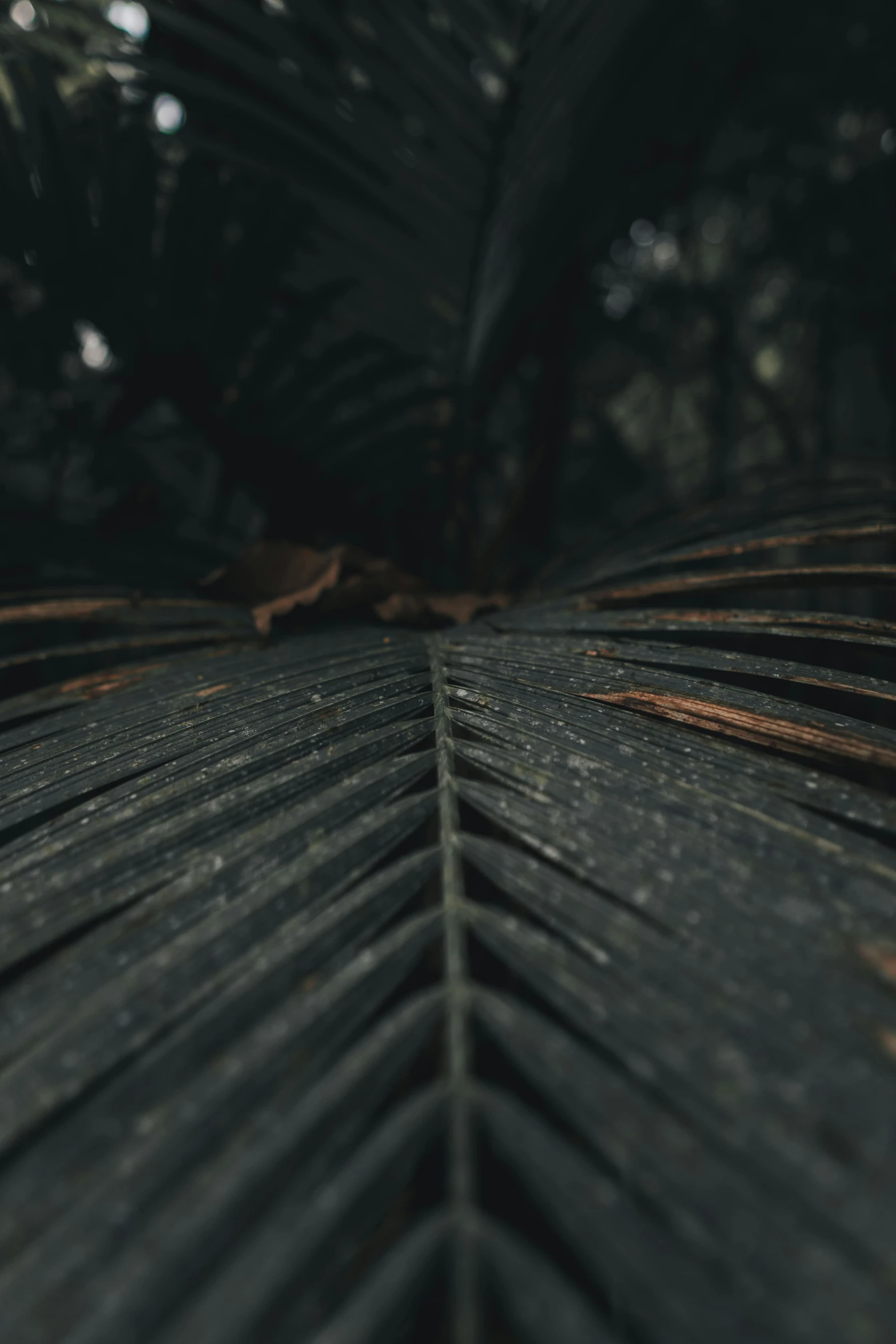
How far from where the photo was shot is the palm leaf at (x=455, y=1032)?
0.48ft

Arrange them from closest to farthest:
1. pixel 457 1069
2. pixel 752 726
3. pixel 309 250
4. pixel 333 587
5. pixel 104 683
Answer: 1. pixel 457 1069
2. pixel 752 726
3. pixel 104 683
4. pixel 333 587
5. pixel 309 250

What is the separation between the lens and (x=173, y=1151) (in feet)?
0.57

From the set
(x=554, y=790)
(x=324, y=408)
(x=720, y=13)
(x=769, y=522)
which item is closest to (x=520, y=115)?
(x=324, y=408)

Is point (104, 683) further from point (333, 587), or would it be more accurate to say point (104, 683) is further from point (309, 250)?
point (309, 250)

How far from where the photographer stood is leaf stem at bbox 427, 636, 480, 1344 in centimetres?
14

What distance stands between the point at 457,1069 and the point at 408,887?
0.26ft

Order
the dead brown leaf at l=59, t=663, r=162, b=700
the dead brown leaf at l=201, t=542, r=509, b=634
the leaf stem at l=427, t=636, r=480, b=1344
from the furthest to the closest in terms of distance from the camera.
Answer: the dead brown leaf at l=201, t=542, r=509, b=634 < the dead brown leaf at l=59, t=663, r=162, b=700 < the leaf stem at l=427, t=636, r=480, b=1344

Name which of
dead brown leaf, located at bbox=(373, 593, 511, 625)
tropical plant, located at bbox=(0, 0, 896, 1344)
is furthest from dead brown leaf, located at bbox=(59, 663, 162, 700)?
dead brown leaf, located at bbox=(373, 593, 511, 625)

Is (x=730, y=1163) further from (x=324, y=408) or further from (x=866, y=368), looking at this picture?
(x=866, y=368)

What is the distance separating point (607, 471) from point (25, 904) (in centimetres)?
170

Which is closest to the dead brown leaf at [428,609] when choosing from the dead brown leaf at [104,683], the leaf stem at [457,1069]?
the dead brown leaf at [104,683]

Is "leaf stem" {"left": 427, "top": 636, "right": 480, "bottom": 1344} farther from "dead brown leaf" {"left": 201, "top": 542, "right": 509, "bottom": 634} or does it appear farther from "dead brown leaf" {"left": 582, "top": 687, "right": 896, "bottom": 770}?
"dead brown leaf" {"left": 201, "top": 542, "right": 509, "bottom": 634}

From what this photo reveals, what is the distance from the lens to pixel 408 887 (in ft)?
0.83

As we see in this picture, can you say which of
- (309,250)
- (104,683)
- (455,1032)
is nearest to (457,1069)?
(455,1032)
